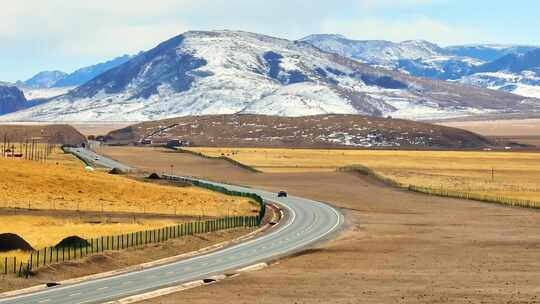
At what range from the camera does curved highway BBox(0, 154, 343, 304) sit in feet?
237

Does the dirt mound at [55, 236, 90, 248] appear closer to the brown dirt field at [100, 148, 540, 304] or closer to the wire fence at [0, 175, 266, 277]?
the wire fence at [0, 175, 266, 277]

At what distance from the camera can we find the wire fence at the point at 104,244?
83.9 meters

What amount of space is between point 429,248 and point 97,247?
35.5 metres

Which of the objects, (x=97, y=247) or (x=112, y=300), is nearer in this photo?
(x=112, y=300)

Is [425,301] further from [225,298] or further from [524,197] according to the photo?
[524,197]

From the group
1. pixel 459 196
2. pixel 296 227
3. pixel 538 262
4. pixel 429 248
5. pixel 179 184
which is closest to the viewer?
pixel 538 262

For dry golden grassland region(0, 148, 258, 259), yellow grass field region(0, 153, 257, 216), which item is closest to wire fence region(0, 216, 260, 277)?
dry golden grassland region(0, 148, 258, 259)

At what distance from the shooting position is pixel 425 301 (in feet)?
227

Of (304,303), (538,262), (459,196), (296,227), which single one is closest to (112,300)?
(304,303)

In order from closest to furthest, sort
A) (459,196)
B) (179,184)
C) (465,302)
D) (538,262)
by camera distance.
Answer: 1. (465,302)
2. (538,262)
3. (459,196)
4. (179,184)

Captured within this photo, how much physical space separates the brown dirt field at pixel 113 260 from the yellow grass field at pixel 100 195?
3242 centimetres

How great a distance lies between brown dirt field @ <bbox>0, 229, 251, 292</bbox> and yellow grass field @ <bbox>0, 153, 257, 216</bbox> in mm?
32416

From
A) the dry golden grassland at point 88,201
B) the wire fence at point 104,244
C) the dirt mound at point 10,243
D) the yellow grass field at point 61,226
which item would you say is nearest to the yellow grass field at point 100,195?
the dry golden grassland at point 88,201

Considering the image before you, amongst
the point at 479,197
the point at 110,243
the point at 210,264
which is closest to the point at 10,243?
the point at 110,243
